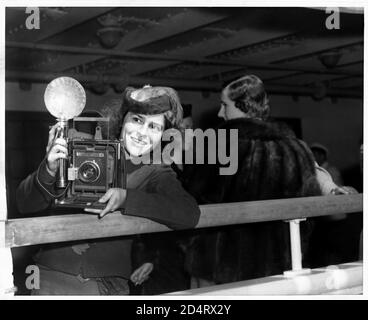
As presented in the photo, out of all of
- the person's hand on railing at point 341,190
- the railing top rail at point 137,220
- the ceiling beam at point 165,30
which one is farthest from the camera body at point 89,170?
the ceiling beam at point 165,30

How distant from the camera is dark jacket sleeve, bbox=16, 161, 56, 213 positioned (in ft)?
4.20

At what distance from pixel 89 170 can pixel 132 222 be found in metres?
0.18

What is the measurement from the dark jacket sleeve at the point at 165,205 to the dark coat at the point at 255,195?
443 millimetres

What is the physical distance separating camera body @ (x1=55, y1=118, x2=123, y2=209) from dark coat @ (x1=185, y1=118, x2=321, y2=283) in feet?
1.87

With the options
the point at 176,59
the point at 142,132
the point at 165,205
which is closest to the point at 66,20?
the point at 176,59

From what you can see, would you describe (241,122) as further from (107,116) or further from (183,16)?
(183,16)

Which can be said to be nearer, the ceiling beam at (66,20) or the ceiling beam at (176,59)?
the ceiling beam at (66,20)

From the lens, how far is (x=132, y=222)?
116 centimetres

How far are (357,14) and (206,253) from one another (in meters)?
0.83

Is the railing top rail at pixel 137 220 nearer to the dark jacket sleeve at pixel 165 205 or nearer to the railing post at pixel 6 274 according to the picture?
the dark jacket sleeve at pixel 165 205

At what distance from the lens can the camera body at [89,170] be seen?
1264mm

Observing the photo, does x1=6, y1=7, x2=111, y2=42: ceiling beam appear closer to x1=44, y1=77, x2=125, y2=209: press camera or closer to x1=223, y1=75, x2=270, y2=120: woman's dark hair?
x1=223, y1=75, x2=270, y2=120: woman's dark hair

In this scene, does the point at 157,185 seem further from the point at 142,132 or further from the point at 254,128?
the point at 254,128
